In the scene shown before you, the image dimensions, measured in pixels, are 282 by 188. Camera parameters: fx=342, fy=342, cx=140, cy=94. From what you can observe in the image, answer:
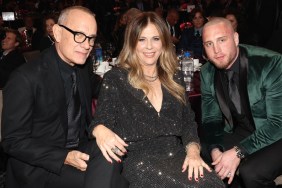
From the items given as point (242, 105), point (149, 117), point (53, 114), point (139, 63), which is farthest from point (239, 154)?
point (53, 114)

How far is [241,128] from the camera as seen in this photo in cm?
262

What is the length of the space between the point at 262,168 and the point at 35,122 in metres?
1.42

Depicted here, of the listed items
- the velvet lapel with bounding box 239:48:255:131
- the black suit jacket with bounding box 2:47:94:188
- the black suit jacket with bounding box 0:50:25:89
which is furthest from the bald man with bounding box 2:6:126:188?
the black suit jacket with bounding box 0:50:25:89

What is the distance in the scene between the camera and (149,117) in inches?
81.4

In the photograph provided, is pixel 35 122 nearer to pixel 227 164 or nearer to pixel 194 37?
pixel 227 164

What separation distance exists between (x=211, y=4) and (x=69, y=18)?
8.68 meters

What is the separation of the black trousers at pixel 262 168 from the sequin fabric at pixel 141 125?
395mm

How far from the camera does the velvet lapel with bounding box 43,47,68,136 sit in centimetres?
204

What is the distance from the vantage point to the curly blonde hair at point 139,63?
2.17m

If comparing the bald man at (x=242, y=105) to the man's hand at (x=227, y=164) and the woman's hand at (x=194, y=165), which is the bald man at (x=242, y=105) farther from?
the woman's hand at (x=194, y=165)

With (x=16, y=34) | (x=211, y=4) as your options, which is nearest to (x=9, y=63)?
(x=16, y=34)

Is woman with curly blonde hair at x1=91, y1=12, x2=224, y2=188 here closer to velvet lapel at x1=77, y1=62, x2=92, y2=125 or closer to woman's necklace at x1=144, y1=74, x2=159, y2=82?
woman's necklace at x1=144, y1=74, x2=159, y2=82

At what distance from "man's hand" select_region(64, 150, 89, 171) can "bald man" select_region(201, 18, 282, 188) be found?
84 centimetres

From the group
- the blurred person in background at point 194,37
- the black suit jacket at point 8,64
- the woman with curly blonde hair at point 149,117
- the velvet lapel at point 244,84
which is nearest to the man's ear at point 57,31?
the woman with curly blonde hair at point 149,117
